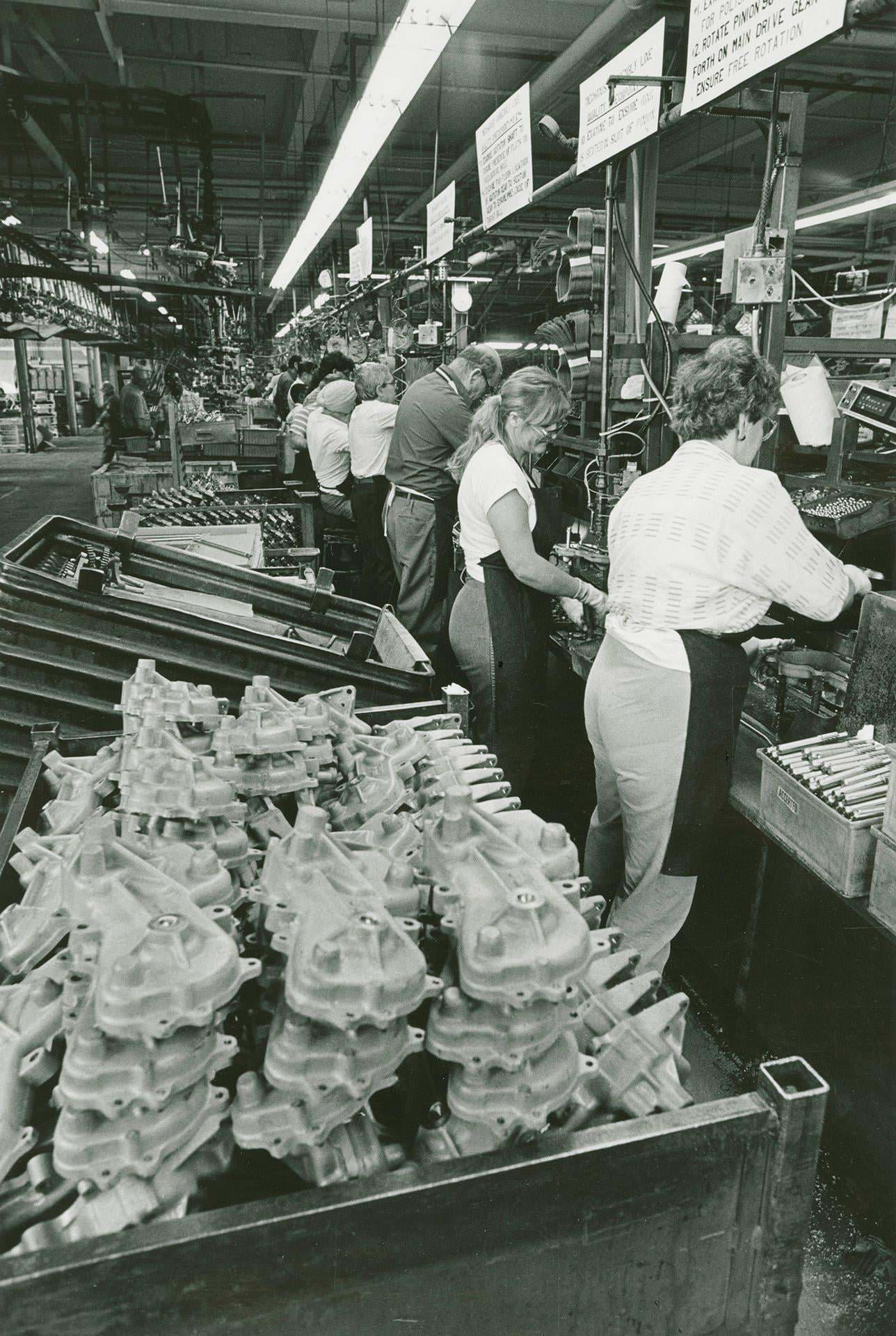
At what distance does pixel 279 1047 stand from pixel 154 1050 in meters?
0.16

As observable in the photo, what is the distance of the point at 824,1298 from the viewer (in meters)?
1.96

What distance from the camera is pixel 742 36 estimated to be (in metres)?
2.74

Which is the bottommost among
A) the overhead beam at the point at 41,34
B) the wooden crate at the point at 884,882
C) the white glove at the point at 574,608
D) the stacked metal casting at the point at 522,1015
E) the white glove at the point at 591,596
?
the wooden crate at the point at 884,882

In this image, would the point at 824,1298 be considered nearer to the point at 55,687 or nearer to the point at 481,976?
the point at 481,976

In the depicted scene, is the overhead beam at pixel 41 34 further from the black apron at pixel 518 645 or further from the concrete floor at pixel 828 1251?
the concrete floor at pixel 828 1251

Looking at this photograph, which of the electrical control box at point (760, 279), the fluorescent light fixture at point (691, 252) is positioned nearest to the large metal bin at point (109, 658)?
the electrical control box at point (760, 279)

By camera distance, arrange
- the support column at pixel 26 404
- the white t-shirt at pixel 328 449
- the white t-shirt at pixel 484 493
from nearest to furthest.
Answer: the white t-shirt at pixel 484 493
the white t-shirt at pixel 328 449
the support column at pixel 26 404

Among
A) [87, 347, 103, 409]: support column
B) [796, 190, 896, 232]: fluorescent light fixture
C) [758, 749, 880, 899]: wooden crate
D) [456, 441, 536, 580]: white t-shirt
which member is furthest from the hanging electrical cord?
[87, 347, 103, 409]: support column

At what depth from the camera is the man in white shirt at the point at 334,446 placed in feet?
23.3

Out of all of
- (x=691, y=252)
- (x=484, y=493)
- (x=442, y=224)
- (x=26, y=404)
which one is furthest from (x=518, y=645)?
(x=26, y=404)

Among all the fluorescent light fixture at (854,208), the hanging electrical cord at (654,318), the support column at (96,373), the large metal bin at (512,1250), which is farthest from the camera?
the support column at (96,373)

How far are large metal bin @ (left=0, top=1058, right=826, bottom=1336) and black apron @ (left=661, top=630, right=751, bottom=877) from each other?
1122 millimetres

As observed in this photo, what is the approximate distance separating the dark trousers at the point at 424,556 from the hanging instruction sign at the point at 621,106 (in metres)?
1.82

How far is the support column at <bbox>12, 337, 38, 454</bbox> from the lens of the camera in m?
22.4
